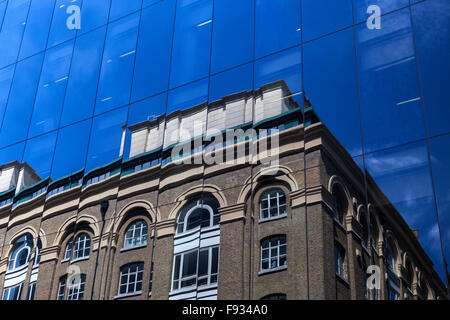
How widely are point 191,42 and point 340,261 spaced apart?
11134 millimetres

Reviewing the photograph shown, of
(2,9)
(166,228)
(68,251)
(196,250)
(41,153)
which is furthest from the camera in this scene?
(2,9)

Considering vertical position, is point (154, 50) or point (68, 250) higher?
point (154, 50)

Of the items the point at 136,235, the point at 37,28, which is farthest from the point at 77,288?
the point at 37,28

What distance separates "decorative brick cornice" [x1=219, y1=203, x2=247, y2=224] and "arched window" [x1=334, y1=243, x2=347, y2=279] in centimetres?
346

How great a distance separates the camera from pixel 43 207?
92.1 ft

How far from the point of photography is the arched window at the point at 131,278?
22970mm

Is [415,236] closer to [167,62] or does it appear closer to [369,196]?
[369,196]

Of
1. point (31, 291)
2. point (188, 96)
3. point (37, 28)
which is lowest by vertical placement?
point (31, 291)

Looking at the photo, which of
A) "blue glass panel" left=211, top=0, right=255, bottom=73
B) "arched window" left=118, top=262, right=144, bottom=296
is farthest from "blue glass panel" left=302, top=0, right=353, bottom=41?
"arched window" left=118, top=262, right=144, bottom=296

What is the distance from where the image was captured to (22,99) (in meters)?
31.2

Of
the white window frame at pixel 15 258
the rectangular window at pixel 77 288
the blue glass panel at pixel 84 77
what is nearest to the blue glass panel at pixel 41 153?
the blue glass panel at pixel 84 77

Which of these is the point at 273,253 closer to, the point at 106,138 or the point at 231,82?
the point at 231,82

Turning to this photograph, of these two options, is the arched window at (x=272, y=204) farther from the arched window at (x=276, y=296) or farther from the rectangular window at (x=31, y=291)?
the rectangular window at (x=31, y=291)
